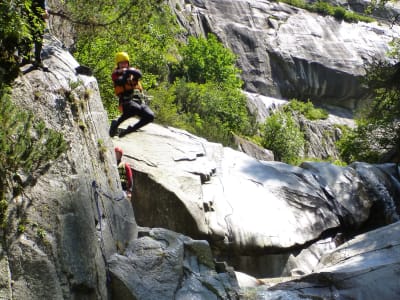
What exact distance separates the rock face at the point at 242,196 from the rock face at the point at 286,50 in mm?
23749

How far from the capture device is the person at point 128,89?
9461mm

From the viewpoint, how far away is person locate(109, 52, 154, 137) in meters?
9.46

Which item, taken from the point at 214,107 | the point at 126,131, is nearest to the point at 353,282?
the point at 126,131

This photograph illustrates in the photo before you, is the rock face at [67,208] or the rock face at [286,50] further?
the rock face at [286,50]

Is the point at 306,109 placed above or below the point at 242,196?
below

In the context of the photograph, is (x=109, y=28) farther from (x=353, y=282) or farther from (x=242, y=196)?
(x=353, y=282)

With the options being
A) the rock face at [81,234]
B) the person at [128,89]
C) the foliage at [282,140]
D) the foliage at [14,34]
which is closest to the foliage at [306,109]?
the foliage at [282,140]

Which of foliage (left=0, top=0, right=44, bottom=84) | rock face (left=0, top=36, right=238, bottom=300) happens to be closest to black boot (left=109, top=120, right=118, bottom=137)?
rock face (left=0, top=36, right=238, bottom=300)

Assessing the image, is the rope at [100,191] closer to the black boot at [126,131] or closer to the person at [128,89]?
the person at [128,89]

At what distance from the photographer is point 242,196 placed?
37.5 feet

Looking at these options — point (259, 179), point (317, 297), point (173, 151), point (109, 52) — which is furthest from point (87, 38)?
point (317, 297)

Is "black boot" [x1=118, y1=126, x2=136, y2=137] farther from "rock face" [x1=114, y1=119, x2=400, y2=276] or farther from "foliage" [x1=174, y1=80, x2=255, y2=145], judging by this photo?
"foliage" [x1=174, y1=80, x2=255, y2=145]

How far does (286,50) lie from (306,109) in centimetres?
511

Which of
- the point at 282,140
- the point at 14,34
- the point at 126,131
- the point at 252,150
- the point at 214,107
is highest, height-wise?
the point at 14,34
